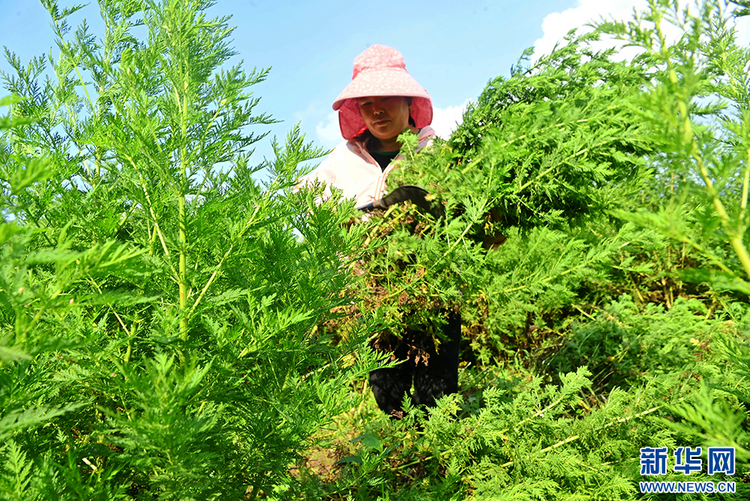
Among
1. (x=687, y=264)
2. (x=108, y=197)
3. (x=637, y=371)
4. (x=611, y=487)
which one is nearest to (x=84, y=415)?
(x=108, y=197)

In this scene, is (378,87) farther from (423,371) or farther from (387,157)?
(423,371)

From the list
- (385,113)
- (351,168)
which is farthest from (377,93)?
(351,168)

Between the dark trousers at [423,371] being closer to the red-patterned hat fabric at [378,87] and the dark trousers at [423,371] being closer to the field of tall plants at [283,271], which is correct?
the field of tall plants at [283,271]

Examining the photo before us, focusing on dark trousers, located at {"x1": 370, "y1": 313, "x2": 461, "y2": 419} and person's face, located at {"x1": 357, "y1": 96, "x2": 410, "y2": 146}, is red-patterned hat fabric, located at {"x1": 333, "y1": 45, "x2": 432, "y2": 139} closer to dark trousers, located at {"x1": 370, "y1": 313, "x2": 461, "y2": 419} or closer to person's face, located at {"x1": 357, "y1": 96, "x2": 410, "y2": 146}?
person's face, located at {"x1": 357, "y1": 96, "x2": 410, "y2": 146}

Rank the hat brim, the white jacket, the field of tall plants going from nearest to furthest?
the field of tall plants < the hat brim < the white jacket

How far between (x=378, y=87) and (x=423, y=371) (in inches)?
76.9

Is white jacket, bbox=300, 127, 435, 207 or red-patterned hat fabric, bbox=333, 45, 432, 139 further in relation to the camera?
white jacket, bbox=300, 127, 435, 207

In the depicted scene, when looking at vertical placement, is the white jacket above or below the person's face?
below

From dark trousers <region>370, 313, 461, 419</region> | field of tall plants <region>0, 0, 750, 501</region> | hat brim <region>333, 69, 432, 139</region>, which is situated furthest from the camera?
hat brim <region>333, 69, 432, 139</region>

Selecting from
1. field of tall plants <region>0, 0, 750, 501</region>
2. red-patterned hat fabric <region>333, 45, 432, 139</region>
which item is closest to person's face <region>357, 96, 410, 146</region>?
red-patterned hat fabric <region>333, 45, 432, 139</region>

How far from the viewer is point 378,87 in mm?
3266

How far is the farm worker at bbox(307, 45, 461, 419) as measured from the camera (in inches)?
114

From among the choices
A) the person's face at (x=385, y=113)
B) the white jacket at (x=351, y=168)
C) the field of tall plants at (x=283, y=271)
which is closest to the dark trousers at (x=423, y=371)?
the field of tall plants at (x=283, y=271)

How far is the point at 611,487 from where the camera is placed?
219 centimetres
